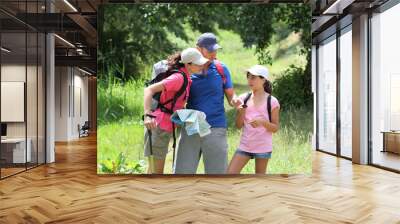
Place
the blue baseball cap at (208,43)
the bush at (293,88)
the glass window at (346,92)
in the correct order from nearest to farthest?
1. the blue baseball cap at (208,43)
2. the bush at (293,88)
3. the glass window at (346,92)

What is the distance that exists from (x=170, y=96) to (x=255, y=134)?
1.36 metres

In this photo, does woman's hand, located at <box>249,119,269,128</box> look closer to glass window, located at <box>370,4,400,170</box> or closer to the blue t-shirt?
the blue t-shirt

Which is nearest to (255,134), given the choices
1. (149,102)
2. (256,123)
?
(256,123)

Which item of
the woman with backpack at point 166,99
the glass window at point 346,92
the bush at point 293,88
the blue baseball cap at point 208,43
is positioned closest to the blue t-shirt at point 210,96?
the woman with backpack at point 166,99

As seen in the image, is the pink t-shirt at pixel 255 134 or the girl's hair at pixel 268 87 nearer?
the pink t-shirt at pixel 255 134

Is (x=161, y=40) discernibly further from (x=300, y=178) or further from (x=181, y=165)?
(x=300, y=178)

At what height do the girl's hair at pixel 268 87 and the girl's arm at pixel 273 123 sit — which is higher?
the girl's hair at pixel 268 87

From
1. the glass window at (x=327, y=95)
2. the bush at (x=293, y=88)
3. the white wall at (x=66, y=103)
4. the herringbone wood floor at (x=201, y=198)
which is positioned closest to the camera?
the herringbone wood floor at (x=201, y=198)

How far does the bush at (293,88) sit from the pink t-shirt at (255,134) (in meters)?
0.30

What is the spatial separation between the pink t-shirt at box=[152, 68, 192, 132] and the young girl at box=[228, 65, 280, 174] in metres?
0.83

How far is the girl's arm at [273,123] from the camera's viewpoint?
698cm

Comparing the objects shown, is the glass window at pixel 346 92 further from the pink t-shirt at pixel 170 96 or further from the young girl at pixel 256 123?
the pink t-shirt at pixel 170 96

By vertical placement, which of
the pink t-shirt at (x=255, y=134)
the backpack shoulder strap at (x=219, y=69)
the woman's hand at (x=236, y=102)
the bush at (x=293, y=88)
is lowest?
the pink t-shirt at (x=255, y=134)

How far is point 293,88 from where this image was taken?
7.16 m
